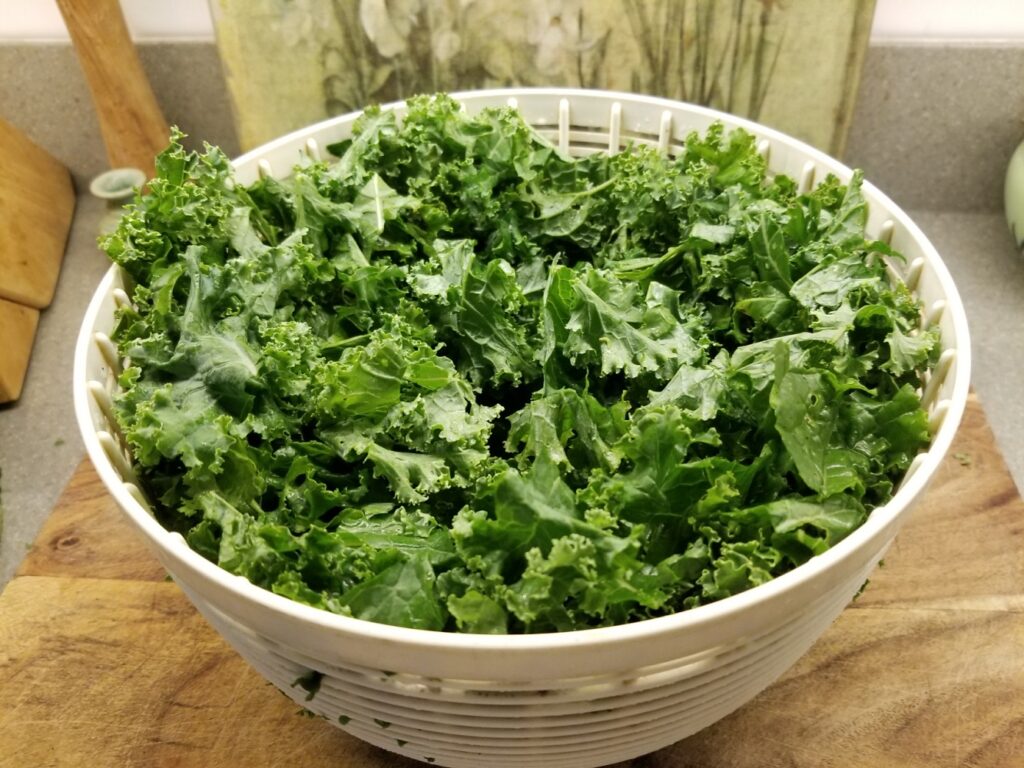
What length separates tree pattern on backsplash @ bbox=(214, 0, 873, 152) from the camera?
130cm

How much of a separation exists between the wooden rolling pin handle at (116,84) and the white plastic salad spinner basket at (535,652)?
0.71 meters

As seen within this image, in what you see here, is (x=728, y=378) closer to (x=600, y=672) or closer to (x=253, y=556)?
(x=600, y=672)

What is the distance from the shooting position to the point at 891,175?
1.57 meters

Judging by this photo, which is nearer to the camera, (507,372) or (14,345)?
(507,372)

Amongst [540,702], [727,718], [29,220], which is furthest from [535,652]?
[29,220]

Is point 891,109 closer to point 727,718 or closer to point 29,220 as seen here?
point 727,718

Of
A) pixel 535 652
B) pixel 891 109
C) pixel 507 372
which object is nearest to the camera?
pixel 535 652

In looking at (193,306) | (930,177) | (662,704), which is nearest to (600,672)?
(662,704)

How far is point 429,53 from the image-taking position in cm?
138

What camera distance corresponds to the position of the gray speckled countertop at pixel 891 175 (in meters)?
1.36

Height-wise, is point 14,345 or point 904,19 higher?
point 904,19

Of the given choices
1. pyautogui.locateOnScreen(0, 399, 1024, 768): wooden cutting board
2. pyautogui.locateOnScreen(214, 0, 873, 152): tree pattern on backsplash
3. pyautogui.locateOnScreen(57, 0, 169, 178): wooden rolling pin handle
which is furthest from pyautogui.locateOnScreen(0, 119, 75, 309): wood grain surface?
pyautogui.locateOnScreen(0, 399, 1024, 768): wooden cutting board

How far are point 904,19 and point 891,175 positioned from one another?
279 mm

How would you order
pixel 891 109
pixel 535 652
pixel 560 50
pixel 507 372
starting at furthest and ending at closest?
pixel 891 109 → pixel 560 50 → pixel 507 372 → pixel 535 652
